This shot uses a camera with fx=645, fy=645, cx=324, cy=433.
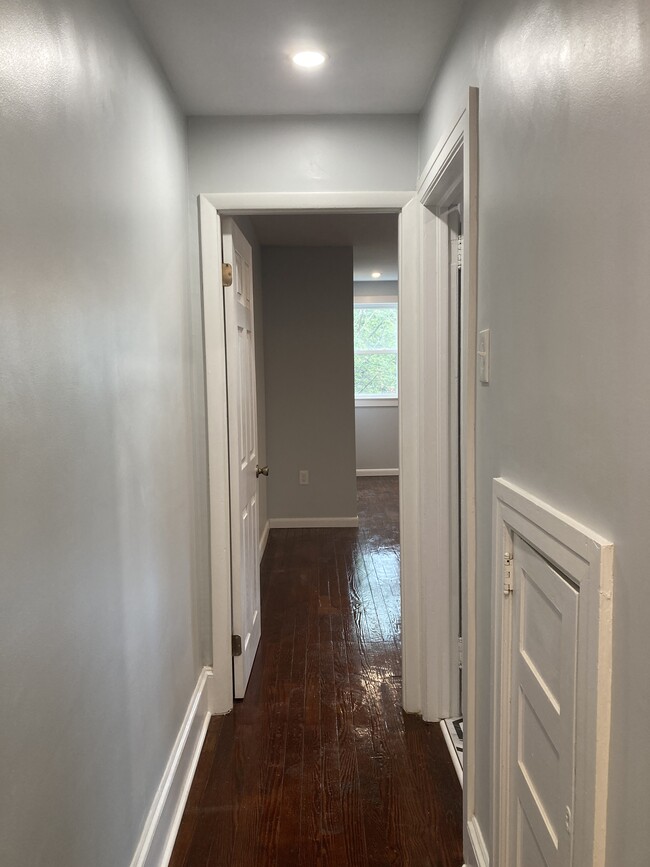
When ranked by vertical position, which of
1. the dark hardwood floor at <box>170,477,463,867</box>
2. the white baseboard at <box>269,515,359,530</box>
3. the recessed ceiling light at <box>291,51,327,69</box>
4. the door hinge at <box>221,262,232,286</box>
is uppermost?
the recessed ceiling light at <box>291,51,327,69</box>

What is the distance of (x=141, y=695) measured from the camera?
1.71 metres

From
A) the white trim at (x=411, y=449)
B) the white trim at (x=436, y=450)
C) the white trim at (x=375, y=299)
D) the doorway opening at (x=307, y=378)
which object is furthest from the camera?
the white trim at (x=375, y=299)

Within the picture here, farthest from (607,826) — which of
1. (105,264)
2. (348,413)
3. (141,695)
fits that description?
(348,413)

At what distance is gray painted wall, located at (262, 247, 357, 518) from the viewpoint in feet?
18.3

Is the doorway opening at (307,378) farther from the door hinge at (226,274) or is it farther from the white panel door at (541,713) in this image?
the white panel door at (541,713)

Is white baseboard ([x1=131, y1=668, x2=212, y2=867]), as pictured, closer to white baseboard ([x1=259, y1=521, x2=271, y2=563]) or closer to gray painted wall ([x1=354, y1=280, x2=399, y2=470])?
white baseboard ([x1=259, y1=521, x2=271, y2=563])

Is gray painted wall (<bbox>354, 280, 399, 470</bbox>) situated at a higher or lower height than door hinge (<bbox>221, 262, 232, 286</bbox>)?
lower

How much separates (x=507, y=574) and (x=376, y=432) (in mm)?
6905

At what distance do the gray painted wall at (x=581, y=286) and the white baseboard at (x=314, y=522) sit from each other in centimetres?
433

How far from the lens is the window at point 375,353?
8.44 m

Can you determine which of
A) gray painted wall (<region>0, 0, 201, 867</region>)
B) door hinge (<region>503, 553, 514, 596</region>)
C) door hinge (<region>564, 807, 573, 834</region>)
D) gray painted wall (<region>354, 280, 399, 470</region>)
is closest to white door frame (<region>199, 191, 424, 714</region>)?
gray painted wall (<region>0, 0, 201, 867</region>)

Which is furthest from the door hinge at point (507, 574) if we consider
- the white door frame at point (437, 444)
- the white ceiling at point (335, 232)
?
the white ceiling at point (335, 232)

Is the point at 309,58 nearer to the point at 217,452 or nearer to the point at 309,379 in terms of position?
the point at 217,452

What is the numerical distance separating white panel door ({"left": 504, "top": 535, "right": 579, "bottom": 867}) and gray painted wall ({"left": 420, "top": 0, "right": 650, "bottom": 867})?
0.14 metres
